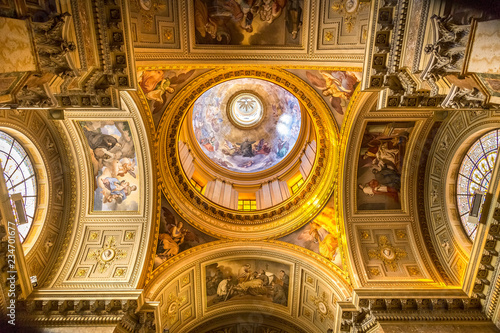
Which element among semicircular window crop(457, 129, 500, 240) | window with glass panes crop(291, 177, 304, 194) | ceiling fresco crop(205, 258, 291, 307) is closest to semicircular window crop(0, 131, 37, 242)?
ceiling fresco crop(205, 258, 291, 307)

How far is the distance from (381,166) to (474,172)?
336 centimetres

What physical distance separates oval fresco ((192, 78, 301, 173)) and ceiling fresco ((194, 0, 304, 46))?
1011 centimetres

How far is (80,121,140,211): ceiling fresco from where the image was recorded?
40.6ft

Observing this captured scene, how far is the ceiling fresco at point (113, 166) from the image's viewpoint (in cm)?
1237

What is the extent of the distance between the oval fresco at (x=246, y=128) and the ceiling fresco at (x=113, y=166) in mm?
6701

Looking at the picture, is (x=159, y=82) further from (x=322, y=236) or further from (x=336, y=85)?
(x=322, y=236)

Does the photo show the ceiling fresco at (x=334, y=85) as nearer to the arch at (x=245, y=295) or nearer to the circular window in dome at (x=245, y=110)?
the arch at (x=245, y=295)

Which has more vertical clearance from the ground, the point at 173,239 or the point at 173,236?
the point at 173,236

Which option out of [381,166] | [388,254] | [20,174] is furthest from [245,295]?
[20,174]

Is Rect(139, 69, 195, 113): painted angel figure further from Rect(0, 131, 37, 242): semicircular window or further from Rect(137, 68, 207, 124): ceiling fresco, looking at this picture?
Rect(0, 131, 37, 242): semicircular window

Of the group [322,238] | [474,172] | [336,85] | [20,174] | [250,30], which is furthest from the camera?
[322,238]

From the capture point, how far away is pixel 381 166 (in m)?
13.6

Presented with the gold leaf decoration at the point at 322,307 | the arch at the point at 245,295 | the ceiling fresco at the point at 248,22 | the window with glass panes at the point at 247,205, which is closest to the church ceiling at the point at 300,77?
the ceiling fresco at the point at 248,22

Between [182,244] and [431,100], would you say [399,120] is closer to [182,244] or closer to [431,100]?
[431,100]
